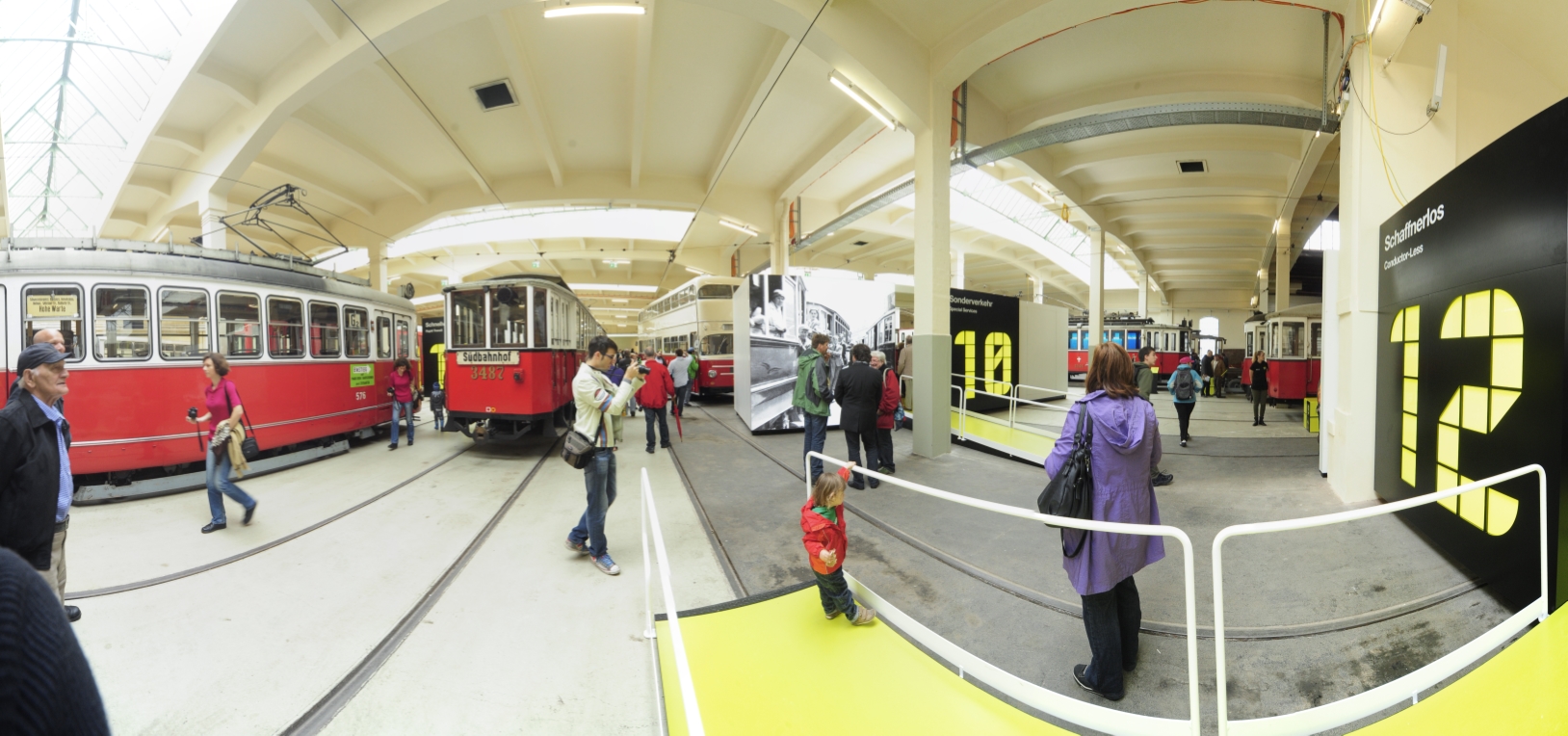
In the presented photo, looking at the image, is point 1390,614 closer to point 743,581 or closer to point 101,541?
point 743,581

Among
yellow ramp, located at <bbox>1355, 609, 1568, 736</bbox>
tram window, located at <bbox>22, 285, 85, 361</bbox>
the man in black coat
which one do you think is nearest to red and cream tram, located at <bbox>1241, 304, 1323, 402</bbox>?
the man in black coat

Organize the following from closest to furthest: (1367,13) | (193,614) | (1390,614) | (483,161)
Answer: (1390,614) < (193,614) < (1367,13) < (483,161)

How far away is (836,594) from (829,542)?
0.34 metres

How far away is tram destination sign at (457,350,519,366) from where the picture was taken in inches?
339

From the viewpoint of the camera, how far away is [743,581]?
13.2 feet

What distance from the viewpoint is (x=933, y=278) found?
8.25 metres

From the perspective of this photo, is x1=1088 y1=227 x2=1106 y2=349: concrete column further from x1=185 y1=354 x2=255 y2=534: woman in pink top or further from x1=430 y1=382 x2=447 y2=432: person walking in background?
x1=185 y1=354 x2=255 y2=534: woman in pink top

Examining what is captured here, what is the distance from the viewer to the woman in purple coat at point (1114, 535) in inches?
101

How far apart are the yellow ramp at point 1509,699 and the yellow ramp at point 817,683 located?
4.71 feet

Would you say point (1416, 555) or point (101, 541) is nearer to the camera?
point (1416, 555)

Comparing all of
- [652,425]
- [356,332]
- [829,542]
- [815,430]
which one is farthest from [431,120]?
[829,542]

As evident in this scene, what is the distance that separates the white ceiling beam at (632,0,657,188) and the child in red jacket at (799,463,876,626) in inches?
273

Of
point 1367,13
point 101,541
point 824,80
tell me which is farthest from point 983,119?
point 101,541

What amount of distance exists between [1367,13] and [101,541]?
1336 cm
